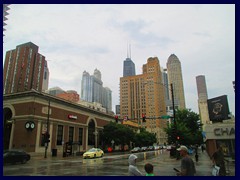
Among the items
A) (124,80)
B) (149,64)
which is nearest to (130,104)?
(124,80)

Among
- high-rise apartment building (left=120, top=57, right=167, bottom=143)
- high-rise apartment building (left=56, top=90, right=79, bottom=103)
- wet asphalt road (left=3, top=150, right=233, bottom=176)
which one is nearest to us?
wet asphalt road (left=3, top=150, right=233, bottom=176)

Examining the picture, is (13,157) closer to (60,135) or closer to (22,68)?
(60,135)

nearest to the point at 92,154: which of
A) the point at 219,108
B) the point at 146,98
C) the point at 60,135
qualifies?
the point at 60,135

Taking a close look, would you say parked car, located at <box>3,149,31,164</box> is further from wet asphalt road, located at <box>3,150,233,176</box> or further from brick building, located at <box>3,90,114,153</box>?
brick building, located at <box>3,90,114,153</box>

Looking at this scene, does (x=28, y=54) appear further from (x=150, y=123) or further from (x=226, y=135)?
(x=226, y=135)

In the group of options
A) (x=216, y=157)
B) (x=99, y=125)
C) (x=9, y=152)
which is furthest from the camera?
(x=99, y=125)

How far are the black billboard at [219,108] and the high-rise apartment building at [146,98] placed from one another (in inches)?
4372

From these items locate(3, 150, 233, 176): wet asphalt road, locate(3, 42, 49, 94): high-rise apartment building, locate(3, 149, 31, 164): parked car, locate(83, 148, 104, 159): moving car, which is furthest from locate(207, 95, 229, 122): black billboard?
locate(3, 42, 49, 94): high-rise apartment building

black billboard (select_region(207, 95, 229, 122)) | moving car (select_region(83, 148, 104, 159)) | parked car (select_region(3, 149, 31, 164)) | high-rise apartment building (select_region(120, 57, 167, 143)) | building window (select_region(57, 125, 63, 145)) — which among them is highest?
high-rise apartment building (select_region(120, 57, 167, 143))

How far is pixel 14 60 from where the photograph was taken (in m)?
111

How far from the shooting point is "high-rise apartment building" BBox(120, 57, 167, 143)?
13988 centimetres

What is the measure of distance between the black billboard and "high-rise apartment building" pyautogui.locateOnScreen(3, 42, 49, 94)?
100346 mm

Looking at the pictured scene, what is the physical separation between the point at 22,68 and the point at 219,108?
106 metres

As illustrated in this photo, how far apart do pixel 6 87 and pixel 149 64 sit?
9486 cm
